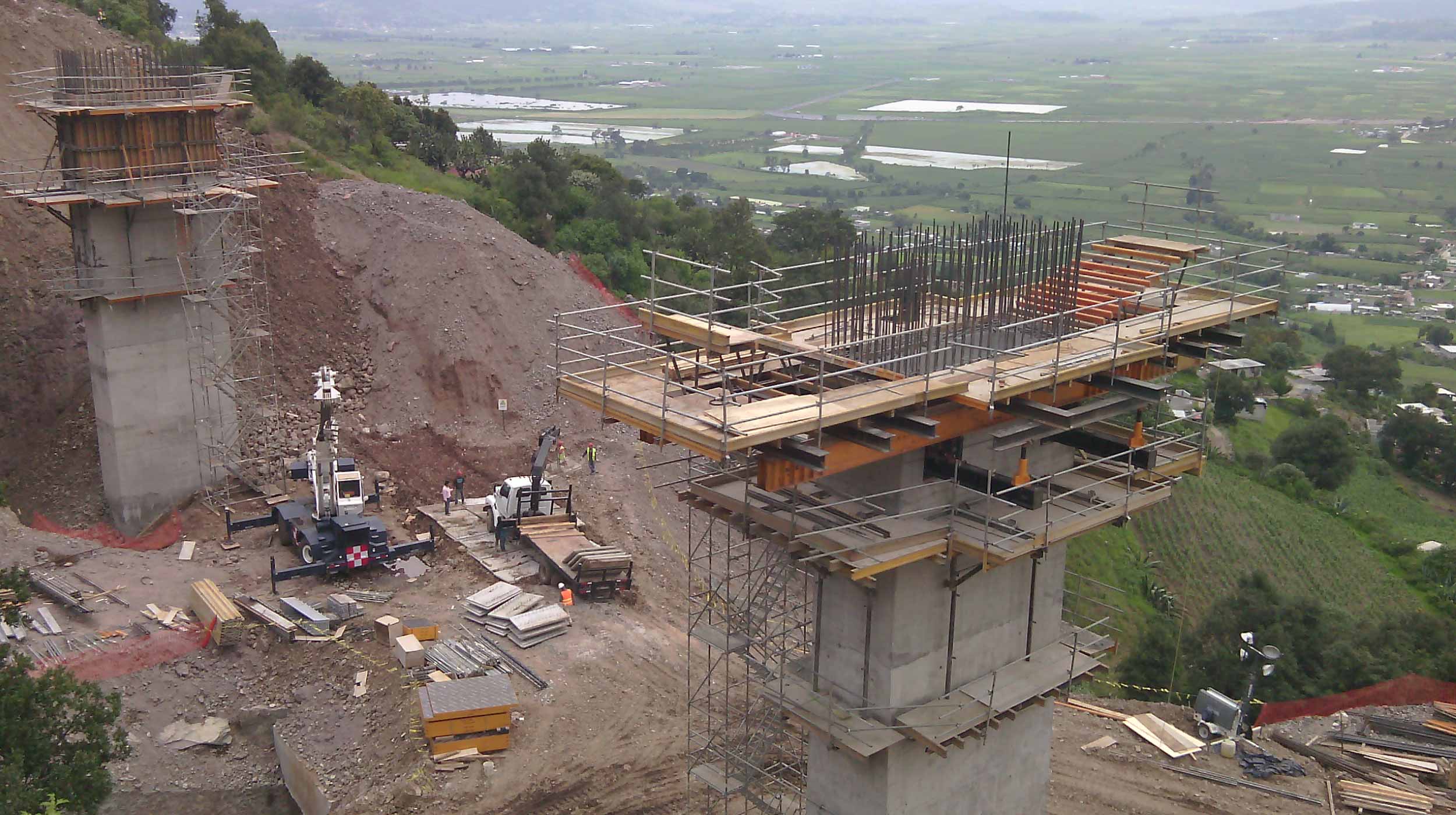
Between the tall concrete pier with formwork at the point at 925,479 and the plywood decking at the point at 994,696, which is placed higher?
the tall concrete pier with formwork at the point at 925,479

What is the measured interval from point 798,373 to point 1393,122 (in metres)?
152

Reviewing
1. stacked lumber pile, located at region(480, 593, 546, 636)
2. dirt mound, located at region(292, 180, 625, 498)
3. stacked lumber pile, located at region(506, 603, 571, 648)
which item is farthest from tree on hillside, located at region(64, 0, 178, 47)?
stacked lumber pile, located at region(506, 603, 571, 648)

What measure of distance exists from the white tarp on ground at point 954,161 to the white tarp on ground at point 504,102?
1946 inches

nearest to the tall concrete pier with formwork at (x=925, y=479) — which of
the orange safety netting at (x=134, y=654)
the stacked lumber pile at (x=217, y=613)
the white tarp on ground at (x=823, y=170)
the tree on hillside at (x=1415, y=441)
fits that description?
the stacked lumber pile at (x=217, y=613)

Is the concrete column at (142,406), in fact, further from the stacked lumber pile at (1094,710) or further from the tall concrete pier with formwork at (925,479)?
the stacked lumber pile at (1094,710)

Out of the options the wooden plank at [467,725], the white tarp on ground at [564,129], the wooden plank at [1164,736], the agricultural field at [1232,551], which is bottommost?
the agricultural field at [1232,551]

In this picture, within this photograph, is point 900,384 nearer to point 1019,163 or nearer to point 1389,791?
point 1389,791

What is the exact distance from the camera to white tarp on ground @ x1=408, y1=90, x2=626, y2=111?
14750 cm

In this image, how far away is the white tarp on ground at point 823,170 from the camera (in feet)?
353

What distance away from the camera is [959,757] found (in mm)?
18016

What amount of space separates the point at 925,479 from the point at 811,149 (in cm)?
11122

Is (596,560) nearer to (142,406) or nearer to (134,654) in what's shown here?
(134,654)

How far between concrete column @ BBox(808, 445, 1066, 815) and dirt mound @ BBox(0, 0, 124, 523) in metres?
23.6

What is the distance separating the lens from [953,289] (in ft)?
62.0
